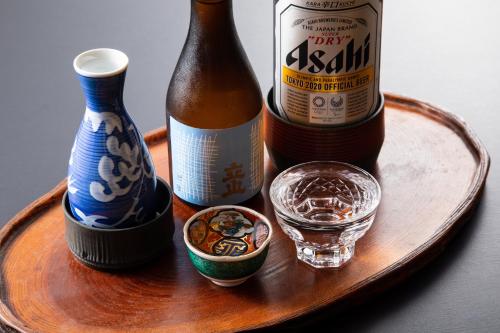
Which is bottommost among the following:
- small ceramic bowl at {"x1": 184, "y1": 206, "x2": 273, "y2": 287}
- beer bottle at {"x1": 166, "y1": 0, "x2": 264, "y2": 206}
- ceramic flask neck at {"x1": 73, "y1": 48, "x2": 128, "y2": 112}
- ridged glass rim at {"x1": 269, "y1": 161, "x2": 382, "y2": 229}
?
small ceramic bowl at {"x1": 184, "y1": 206, "x2": 273, "y2": 287}

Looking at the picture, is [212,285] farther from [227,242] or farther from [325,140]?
[325,140]

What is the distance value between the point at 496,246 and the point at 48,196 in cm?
47

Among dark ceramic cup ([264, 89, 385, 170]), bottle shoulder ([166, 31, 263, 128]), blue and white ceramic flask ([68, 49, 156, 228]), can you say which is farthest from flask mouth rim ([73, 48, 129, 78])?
dark ceramic cup ([264, 89, 385, 170])

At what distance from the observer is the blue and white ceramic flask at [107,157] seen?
3.13 ft

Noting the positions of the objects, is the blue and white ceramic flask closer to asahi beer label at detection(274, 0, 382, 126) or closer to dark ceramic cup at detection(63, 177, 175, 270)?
dark ceramic cup at detection(63, 177, 175, 270)

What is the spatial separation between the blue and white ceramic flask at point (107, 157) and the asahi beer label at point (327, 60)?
7.3 inches

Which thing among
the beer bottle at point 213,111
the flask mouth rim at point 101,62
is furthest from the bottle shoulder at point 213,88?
the flask mouth rim at point 101,62

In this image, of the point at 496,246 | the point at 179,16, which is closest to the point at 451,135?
the point at 496,246

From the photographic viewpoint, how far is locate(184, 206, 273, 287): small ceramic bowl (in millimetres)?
964

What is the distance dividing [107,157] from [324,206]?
0.24 metres

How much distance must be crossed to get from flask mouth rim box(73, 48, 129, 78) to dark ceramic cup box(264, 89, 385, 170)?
0.75 feet

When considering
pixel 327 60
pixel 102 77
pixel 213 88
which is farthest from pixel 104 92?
pixel 327 60

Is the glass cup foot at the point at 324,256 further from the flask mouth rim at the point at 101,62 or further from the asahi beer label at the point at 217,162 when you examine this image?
the flask mouth rim at the point at 101,62

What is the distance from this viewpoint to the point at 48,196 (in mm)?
1114
